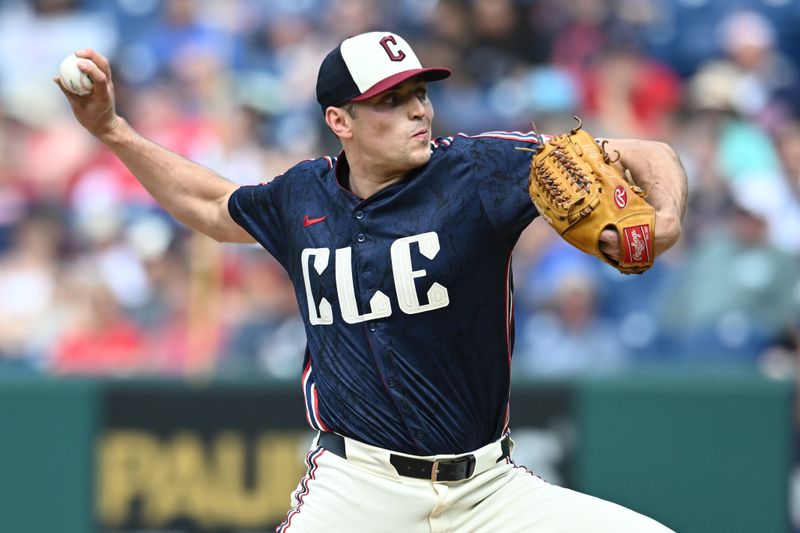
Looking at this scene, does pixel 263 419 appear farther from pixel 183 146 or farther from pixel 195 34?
pixel 195 34

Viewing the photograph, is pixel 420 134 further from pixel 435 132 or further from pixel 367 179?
pixel 435 132

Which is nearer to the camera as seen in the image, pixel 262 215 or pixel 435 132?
pixel 262 215

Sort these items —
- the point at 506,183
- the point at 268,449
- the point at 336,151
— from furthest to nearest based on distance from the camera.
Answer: the point at 336,151 → the point at 268,449 → the point at 506,183

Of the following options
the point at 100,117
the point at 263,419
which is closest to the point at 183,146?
the point at 263,419

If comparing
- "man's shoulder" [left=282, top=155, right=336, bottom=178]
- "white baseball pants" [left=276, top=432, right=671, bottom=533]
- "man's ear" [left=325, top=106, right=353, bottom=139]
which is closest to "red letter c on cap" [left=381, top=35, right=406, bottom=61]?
"man's ear" [left=325, top=106, right=353, bottom=139]

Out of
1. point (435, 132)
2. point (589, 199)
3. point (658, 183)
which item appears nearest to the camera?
point (589, 199)

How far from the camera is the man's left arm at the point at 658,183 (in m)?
3.51

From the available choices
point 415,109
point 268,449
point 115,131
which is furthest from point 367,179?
point 268,449

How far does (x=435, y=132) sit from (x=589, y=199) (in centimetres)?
565

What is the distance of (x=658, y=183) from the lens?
12.1 ft

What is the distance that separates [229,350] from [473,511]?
14.4ft

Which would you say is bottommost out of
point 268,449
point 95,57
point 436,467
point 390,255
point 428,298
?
point 268,449

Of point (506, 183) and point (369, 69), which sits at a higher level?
point (369, 69)

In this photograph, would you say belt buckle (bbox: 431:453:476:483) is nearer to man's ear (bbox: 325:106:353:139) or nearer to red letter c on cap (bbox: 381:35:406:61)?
man's ear (bbox: 325:106:353:139)
